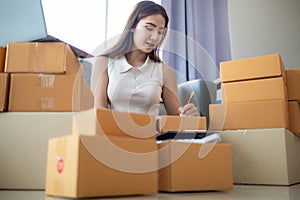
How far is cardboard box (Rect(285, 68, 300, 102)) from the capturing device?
3.95 ft

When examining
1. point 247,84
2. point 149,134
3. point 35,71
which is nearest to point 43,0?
point 35,71

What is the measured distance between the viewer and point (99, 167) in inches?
23.6

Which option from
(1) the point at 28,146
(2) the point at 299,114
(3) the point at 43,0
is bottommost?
(1) the point at 28,146

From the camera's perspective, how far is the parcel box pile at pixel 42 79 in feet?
2.88

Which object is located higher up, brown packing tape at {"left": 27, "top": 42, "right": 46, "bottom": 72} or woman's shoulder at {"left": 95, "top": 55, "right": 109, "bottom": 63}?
woman's shoulder at {"left": 95, "top": 55, "right": 109, "bottom": 63}

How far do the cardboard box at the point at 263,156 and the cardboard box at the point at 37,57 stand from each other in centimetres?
66

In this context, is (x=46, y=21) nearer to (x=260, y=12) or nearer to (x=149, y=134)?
(x=149, y=134)

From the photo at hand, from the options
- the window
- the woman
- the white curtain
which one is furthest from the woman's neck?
the white curtain

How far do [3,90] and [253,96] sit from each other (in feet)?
2.87

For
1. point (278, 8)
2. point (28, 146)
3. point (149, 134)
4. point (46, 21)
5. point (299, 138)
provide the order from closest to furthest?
point (149, 134) → point (28, 146) → point (46, 21) → point (299, 138) → point (278, 8)

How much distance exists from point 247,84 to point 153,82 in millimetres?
373

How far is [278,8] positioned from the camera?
1966 mm

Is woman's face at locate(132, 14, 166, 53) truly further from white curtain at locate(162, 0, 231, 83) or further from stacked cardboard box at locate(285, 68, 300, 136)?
white curtain at locate(162, 0, 231, 83)

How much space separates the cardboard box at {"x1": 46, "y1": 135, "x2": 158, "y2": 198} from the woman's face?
0.51 meters
